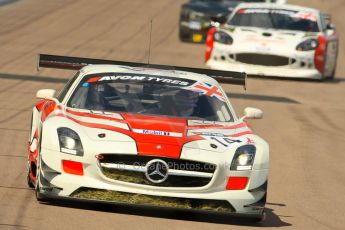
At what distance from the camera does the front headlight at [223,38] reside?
856 inches

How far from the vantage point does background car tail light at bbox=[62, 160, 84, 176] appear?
29.1 ft

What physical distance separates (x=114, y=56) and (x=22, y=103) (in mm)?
7293

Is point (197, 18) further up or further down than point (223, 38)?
further down

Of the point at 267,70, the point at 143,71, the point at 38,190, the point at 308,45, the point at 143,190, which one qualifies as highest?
the point at 143,71

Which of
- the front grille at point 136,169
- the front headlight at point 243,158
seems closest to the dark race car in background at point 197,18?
the front headlight at point 243,158

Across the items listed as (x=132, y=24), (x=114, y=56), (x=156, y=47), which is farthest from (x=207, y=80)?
(x=132, y=24)

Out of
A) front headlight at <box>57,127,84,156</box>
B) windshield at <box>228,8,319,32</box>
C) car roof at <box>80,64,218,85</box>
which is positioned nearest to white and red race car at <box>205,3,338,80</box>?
windshield at <box>228,8,319,32</box>

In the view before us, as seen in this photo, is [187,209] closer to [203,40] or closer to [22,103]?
[22,103]

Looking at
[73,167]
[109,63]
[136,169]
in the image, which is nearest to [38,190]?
[73,167]

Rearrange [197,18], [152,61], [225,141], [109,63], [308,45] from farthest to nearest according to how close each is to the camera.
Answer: [197,18] < [152,61] < [308,45] < [109,63] < [225,141]

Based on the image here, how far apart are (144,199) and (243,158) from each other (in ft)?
2.73

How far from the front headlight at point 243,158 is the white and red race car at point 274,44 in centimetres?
1226

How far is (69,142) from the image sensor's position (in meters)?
8.99

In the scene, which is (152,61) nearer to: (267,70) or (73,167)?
(267,70)
